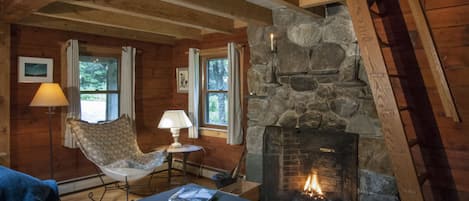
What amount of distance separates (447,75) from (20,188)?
10.2 feet

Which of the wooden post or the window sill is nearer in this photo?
the wooden post

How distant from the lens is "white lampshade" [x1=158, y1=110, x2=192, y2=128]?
4250 mm

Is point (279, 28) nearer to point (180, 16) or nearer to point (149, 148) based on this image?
point (180, 16)

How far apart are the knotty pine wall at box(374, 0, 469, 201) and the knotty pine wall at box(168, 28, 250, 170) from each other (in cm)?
192

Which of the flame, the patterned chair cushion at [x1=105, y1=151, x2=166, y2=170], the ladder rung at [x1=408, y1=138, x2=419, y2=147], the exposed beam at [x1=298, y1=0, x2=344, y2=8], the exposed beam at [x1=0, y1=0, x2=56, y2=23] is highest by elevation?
the exposed beam at [x1=298, y1=0, x2=344, y2=8]

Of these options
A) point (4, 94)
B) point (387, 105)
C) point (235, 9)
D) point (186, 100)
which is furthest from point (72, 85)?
point (387, 105)

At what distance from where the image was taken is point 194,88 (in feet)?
15.3

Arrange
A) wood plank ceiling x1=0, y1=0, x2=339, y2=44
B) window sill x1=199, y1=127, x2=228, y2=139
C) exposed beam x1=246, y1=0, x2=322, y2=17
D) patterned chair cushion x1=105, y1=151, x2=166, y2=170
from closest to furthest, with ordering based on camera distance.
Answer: exposed beam x1=246, y1=0, x2=322, y2=17, wood plank ceiling x1=0, y1=0, x2=339, y2=44, patterned chair cushion x1=105, y1=151, x2=166, y2=170, window sill x1=199, y1=127, x2=228, y2=139

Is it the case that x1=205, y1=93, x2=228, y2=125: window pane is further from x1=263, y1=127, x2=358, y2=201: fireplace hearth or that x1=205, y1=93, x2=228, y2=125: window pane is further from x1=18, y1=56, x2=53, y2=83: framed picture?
x1=18, y1=56, x2=53, y2=83: framed picture

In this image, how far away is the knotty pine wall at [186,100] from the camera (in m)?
4.30

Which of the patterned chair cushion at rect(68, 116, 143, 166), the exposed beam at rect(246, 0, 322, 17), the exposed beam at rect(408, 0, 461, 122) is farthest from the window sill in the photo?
the exposed beam at rect(408, 0, 461, 122)

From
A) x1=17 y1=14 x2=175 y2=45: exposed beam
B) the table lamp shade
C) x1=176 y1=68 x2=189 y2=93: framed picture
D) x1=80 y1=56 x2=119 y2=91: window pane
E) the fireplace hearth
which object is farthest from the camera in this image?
x1=176 y1=68 x2=189 y2=93: framed picture

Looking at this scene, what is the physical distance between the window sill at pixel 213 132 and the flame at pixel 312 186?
1.53 m

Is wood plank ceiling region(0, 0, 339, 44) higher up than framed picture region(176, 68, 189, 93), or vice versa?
wood plank ceiling region(0, 0, 339, 44)
